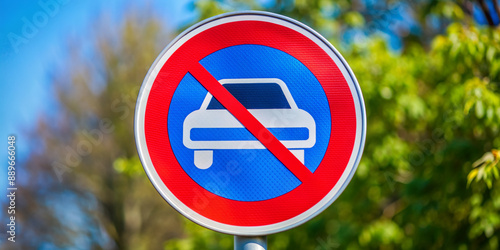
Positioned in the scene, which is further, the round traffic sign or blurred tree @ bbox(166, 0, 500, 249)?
blurred tree @ bbox(166, 0, 500, 249)

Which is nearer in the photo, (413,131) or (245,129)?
(245,129)

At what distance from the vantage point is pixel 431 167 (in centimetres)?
502

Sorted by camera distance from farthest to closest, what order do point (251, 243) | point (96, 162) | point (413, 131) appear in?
point (96, 162)
point (413, 131)
point (251, 243)

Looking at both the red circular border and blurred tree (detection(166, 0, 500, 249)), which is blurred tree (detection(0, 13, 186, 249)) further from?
the red circular border

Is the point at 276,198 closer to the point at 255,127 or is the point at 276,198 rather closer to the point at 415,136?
the point at 255,127

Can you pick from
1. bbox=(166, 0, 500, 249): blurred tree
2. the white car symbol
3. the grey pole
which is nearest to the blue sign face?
the white car symbol

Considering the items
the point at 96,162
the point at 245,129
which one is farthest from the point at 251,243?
the point at 96,162

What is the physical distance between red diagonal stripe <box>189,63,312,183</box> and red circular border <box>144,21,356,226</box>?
5 cm

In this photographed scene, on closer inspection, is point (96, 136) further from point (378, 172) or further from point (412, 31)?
point (378, 172)

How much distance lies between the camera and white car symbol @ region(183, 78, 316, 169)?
1.58m

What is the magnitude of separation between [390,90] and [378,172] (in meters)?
0.89

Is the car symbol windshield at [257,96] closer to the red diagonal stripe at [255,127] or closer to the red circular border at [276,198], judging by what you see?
the red diagonal stripe at [255,127]

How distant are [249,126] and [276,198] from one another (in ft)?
0.75

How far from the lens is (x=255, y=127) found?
5.20 ft
